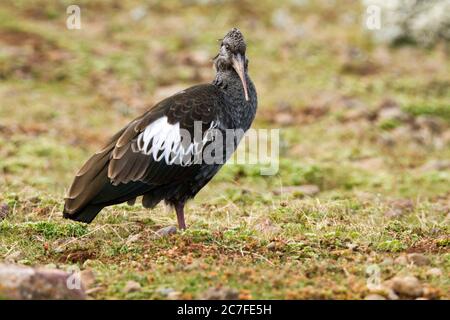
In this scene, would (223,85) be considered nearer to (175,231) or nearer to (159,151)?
(159,151)

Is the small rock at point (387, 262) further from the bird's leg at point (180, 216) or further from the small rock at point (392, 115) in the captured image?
the small rock at point (392, 115)

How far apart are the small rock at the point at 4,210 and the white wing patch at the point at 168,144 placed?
157 centimetres

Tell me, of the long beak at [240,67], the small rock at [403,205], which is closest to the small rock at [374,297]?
the long beak at [240,67]

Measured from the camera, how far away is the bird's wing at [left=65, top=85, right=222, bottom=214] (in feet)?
21.5

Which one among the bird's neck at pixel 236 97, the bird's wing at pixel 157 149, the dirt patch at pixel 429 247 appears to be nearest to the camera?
the dirt patch at pixel 429 247

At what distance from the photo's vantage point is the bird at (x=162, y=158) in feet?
21.1

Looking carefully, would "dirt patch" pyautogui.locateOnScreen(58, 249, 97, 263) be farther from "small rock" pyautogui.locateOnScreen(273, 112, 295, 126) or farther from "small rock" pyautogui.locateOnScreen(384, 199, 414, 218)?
"small rock" pyautogui.locateOnScreen(273, 112, 295, 126)

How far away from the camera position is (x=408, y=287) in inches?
195

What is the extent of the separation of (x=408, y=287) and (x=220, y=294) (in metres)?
1.25

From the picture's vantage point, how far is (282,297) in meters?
4.94

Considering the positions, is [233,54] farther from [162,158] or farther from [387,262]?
[387,262]

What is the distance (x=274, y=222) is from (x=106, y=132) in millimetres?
5938

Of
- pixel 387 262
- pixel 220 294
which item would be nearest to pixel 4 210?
pixel 220 294

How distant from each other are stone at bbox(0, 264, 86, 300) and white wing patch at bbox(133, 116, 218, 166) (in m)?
2.06
